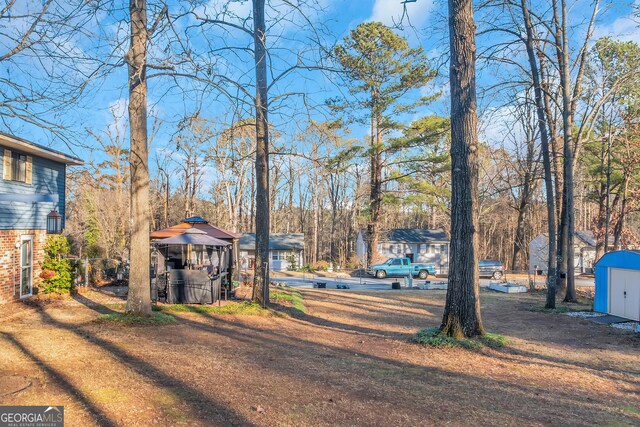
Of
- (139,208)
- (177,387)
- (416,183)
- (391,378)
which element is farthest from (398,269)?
(177,387)

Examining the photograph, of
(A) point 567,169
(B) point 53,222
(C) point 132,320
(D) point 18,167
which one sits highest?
(A) point 567,169

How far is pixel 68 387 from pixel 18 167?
10263 millimetres

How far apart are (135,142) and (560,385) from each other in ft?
27.9

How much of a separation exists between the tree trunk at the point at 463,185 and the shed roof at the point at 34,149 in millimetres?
10914

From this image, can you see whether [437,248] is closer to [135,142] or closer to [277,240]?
[277,240]

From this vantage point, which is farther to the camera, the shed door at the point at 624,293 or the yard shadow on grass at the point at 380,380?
the shed door at the point at 624,293

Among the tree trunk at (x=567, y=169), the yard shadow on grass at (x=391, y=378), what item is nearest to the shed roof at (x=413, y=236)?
the tree trunk at (x=567, y=169)

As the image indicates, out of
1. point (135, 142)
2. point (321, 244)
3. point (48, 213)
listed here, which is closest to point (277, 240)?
point (321, 244)

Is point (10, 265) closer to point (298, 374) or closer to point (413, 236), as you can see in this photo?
point (298, 374)

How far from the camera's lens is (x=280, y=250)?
38.4 m

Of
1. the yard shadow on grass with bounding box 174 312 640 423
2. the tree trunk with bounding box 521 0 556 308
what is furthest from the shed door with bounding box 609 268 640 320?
the yard shadow on grass with bounding box 174 312 640 423

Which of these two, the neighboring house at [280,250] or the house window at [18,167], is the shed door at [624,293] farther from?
the neighboring house at [280,250]

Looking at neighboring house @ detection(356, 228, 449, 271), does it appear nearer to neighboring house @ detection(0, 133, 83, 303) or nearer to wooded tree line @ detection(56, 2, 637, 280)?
wooded tree line @ detection(56, 2, 637, 280)

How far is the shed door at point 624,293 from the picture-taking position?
1177 cm
